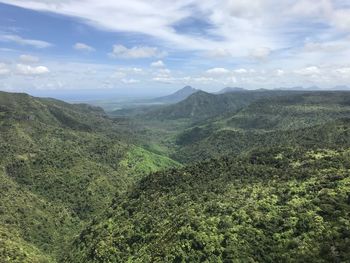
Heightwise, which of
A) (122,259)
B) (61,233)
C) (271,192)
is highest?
(271,192)

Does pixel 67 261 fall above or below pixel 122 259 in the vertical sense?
below

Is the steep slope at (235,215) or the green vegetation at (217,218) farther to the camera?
the green vegetation at (217,218)

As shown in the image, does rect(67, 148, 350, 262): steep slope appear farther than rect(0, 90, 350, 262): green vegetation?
No

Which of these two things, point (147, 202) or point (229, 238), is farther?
point (147, 202)

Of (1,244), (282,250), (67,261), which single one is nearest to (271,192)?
(282,250)

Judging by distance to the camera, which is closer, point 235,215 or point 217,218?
point 235,215

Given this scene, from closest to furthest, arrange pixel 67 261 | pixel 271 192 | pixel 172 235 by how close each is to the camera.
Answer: pixel 172 235
pixel 271 192
pixel 67 261

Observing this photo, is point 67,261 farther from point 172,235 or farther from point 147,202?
point 172,235

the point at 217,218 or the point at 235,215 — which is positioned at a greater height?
the point at 235,215
